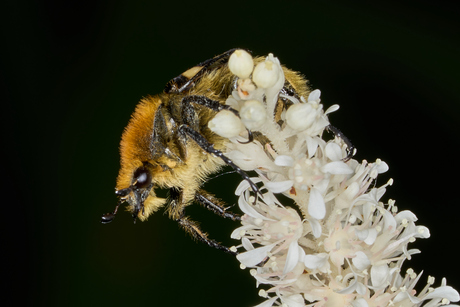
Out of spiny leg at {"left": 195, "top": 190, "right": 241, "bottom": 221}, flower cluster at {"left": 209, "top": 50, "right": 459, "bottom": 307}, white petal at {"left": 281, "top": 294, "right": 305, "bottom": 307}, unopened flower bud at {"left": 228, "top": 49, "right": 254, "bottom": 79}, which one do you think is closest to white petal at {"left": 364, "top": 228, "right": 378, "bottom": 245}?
flower cluster at {"left": 209, "top": 50, "right": 459, "bottom": 307}

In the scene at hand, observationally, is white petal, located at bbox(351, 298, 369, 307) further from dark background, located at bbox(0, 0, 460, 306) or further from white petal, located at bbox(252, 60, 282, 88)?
dark background, located at bbox(0, 0, 460, 306)

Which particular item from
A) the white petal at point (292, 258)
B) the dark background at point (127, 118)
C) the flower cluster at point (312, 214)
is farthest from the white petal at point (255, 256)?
the dark background at point (127, 118)

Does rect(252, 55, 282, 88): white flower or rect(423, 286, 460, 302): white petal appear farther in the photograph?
rect(423, 286, 460, 302): white petal

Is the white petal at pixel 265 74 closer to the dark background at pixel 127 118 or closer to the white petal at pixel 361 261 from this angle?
the white petal at pixel 361 261

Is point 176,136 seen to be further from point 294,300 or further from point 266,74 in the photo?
point 294,300

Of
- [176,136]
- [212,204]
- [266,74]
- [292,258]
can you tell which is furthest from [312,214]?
[212,204]

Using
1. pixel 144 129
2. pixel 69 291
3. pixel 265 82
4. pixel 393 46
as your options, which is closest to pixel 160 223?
pixel 69 291
